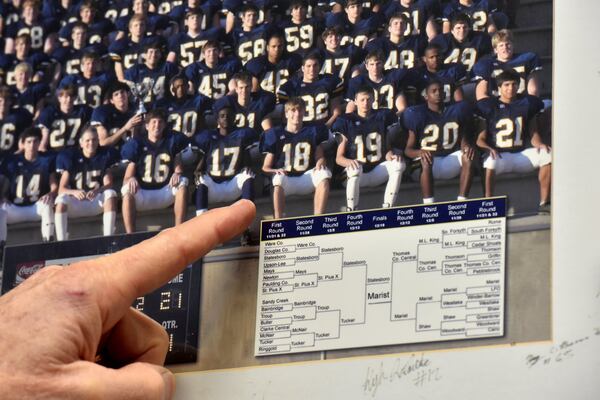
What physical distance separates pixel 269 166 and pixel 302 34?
0.20 meters

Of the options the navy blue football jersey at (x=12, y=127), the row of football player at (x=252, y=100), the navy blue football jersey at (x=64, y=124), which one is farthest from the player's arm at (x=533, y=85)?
the navy blue football jersey at (x=12, y=127)

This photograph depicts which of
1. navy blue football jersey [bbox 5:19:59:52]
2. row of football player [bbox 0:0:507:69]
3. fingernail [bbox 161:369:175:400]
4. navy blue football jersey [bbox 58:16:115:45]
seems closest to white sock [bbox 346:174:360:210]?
row of football player [bbox 0:0:507:69]

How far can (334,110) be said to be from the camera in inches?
64.1

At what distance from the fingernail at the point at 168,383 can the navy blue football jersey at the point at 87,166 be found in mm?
362

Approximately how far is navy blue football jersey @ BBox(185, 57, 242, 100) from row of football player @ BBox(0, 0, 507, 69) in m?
0.03

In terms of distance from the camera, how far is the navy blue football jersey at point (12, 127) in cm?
185

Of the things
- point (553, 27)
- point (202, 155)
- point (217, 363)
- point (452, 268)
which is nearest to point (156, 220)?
point (202, 155)

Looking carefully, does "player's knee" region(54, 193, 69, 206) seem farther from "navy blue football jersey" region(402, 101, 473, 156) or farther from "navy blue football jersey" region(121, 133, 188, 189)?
"navy blue football jersey" region(402, 101, 473, 156)

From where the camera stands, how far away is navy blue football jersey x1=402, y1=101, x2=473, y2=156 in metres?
1.53

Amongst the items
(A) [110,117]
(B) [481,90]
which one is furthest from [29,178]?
(B) [481,90]

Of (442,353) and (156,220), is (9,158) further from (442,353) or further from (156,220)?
(442,353)

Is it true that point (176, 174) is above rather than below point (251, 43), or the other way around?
below

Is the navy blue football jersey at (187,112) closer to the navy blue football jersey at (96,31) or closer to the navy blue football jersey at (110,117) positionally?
the navy blue football jersey at (110,117)
